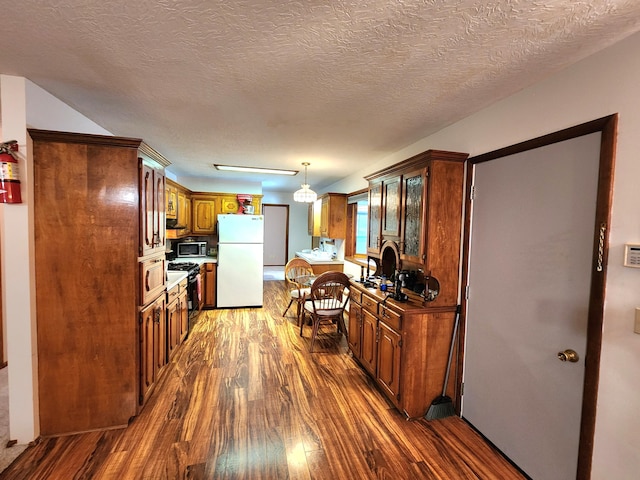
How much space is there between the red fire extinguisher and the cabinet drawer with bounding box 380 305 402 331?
107 inches

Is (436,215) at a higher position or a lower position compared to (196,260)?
higher

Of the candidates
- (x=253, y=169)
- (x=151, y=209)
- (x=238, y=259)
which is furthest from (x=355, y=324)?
(x=253, y=169)

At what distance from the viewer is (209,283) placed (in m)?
5.01

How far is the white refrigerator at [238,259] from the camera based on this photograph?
4953 millimetres

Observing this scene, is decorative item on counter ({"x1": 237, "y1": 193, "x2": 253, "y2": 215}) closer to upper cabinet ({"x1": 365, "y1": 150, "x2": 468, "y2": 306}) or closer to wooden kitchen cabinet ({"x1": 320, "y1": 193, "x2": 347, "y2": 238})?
wooden kitchen cabinet ({"x1": 320, "y1": 193, "x2": 347, "y2": 238})

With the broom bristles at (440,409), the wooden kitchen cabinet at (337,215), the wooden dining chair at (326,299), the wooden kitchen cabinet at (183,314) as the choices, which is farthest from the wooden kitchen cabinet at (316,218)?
the broom bristles at (440,409)

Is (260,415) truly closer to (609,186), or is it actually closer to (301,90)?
(301,90)

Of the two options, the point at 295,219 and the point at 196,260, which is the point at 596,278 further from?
the point at 295,219

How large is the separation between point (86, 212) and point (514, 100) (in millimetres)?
2961

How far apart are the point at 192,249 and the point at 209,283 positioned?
0.73m

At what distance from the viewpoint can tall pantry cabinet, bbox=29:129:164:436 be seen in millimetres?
1938

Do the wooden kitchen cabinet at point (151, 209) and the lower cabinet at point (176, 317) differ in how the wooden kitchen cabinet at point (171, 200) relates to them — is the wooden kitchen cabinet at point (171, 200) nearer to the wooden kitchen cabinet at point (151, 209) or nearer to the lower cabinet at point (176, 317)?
the lower cabinet at point (176, 317)

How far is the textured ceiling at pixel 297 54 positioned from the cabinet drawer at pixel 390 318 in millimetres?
1606

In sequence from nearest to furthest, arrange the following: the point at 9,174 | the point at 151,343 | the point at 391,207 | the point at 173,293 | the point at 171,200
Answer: the point at 9,174, the point at 151,343, the point at 391,207, the point at 173,293, the point at 171,200
